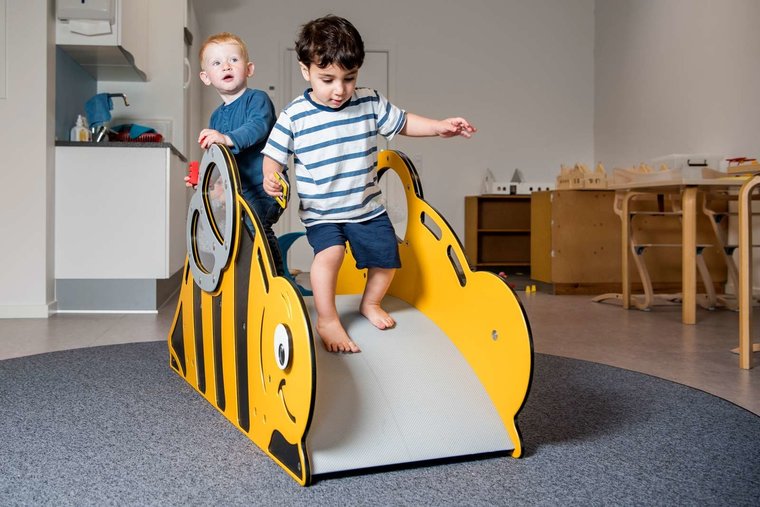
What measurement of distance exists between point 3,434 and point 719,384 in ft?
5.92

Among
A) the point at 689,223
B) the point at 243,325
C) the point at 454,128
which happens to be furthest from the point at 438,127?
the point at 689,223

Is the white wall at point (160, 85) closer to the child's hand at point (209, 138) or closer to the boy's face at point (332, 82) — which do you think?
the child's hand at point (209, 138)

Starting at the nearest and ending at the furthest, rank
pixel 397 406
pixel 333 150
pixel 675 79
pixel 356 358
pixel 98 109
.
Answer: pixel 397 406 < pixel 356 358 < pixel 333 150 < pixel 98 109 < pixel 675 79

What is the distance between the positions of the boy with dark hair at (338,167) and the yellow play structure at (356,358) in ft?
0.30

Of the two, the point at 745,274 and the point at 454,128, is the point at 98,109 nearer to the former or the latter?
the point at 454,128

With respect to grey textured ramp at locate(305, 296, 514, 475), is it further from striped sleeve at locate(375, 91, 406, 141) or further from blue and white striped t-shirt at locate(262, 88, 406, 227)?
striped sleeve at locate(375, 91, 406, 141)

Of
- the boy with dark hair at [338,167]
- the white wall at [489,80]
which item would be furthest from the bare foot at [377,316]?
the white wall at [489,80]

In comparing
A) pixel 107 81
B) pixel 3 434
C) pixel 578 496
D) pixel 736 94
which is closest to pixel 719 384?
pixel 578 496

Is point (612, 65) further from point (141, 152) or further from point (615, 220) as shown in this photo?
point (141, 152)

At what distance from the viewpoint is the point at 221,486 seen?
48.1 inches

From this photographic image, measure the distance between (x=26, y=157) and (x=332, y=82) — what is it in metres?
2.11

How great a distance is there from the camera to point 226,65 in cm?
195

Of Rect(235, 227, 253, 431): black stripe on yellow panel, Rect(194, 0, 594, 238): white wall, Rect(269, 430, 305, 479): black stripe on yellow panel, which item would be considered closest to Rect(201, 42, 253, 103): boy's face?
Rect(235, 227, 253, 431): black stripe on yellow panel

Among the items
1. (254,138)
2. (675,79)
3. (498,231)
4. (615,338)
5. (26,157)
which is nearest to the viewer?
(254,138)
